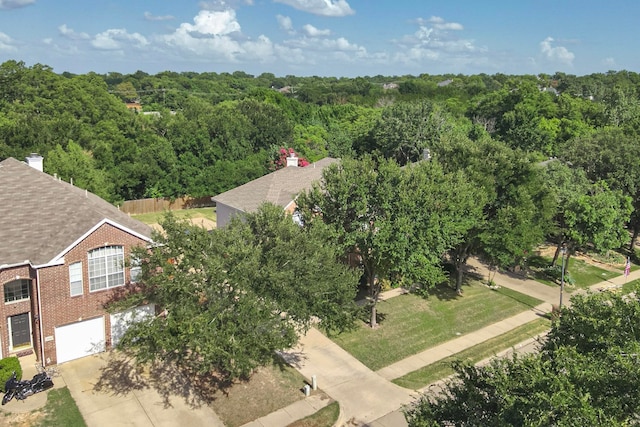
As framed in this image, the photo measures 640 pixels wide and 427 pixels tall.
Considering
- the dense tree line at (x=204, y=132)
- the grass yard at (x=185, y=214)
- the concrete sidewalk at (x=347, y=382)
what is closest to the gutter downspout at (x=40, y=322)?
the concrete sidewalk at (x=347, y=382)

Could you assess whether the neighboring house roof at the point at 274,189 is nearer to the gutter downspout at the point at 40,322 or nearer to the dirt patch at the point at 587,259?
the gutter downspout at the point at 40,322

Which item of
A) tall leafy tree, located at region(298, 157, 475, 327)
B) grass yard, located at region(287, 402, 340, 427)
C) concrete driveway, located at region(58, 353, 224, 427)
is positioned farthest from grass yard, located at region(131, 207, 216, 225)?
grass yard, located at region(287, 402, 340, 427)

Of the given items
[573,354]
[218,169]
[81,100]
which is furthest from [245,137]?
[573,354]

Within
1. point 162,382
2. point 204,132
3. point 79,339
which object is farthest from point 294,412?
point 204,132

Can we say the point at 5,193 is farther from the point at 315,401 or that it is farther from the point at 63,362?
the point at 315,401

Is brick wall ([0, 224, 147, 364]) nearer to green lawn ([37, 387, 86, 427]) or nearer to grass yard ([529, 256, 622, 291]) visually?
green lawn ([37, 387, 86, 427])

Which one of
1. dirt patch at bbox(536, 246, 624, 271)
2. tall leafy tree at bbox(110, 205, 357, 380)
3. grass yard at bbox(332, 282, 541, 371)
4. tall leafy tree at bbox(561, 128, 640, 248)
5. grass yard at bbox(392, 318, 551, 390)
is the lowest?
grass yard at bbox(392, 318, 551, 390)
